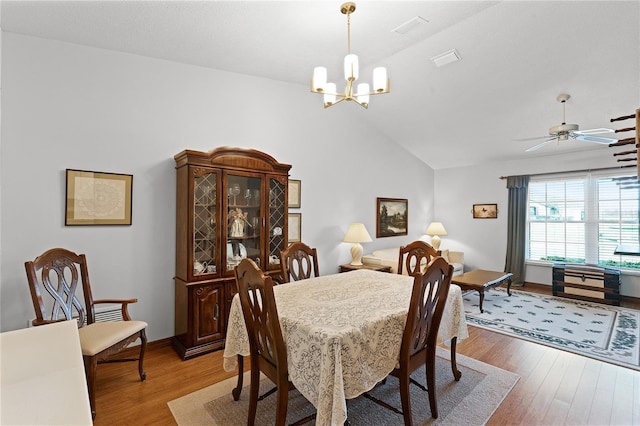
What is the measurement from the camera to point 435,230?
6.48 meters

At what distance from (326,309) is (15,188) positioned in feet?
9.04

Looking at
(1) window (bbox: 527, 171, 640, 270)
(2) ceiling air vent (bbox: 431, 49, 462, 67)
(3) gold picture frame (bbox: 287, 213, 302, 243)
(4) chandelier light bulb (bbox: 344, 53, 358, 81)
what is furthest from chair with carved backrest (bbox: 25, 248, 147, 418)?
(1) window (bbox: 527, 171, 640, 270)

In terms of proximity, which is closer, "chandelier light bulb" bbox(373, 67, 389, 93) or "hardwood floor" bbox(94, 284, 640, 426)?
"hardwood floor" bbox(94, 284, 640, 426)

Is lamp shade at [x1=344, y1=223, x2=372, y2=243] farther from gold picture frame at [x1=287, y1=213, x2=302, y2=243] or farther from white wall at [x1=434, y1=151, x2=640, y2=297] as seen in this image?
white wall at [x1=434, y1=151, x2=640, y2=297]

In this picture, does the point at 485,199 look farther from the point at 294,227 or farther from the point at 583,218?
the point at 294,227

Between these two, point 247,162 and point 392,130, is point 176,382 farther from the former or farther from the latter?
point 392,130

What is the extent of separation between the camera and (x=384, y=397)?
232cm

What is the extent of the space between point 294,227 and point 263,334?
2.51 metres

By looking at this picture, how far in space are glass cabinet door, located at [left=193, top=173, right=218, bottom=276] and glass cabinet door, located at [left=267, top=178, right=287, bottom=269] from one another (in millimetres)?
647

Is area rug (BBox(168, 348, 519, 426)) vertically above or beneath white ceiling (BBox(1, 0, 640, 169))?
beneath

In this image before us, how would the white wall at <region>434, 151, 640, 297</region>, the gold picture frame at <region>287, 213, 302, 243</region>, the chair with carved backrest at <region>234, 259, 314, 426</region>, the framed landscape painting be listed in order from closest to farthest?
the chair with carved backrest at <region>234, 259, 314, 426</region>
the gold picture frame at <region>287, 213, 302, 243</region>
the white wall at <region>434, 151, 640, 297</region>
the framed landscape painting

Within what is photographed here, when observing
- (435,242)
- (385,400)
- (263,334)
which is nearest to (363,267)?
(435,242)

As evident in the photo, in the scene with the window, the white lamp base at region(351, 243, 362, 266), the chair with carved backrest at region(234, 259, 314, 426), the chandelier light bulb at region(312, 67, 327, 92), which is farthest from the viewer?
the window

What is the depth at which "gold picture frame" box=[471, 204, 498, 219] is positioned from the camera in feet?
20.5
